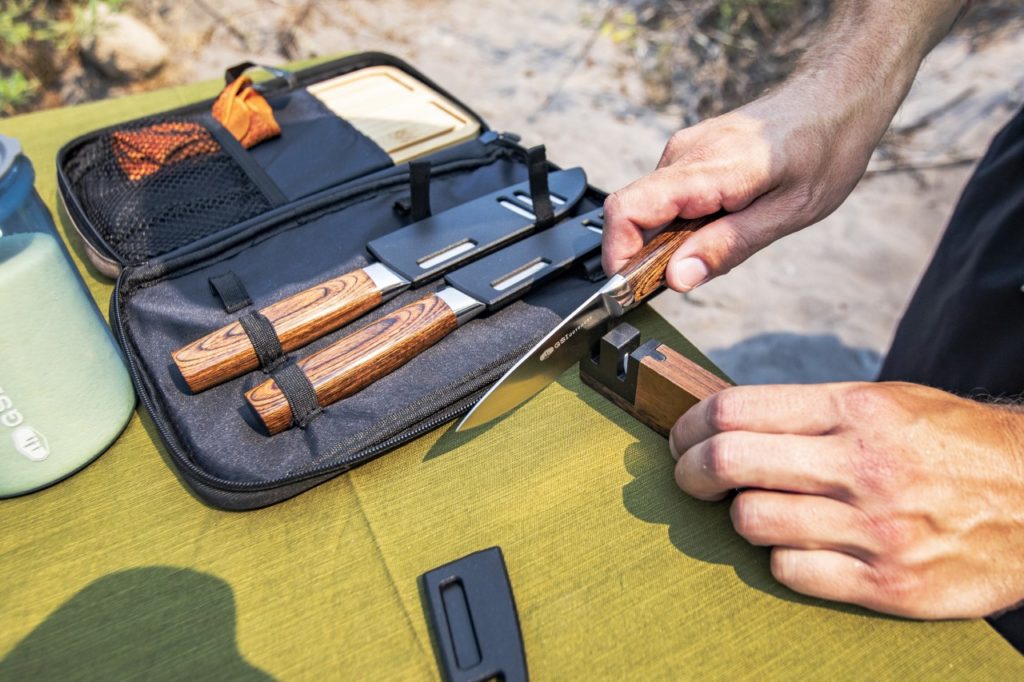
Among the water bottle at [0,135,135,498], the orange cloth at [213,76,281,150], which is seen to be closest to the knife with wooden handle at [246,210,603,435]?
the water bottle at [0,135,135,498]

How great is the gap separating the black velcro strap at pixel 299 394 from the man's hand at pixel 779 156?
504mm

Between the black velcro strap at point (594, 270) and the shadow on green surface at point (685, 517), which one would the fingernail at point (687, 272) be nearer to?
the black velcro strap at point (594, 270)

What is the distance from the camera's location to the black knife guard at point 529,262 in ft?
3.56

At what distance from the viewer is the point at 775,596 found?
787 mm

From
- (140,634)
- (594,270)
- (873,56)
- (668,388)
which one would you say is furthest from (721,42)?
(140,634)

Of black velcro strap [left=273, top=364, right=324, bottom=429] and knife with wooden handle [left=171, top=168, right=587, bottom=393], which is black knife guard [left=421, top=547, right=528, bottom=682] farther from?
knife with wooden handle [left=171, top=168, right=587, bottom=393]

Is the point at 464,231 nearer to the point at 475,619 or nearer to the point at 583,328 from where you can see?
the point at 583,328

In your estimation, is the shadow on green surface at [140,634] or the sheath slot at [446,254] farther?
the sheath slot at [446,254]

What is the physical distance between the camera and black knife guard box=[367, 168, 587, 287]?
113 cm

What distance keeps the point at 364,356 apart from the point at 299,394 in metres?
0.10

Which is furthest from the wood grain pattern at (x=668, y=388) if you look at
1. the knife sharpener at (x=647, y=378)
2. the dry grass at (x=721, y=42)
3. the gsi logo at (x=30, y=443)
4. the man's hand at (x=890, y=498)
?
the dry grass at (x=721, y=42)

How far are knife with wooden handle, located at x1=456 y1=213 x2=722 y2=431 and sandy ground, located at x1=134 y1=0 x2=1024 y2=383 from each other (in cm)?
138

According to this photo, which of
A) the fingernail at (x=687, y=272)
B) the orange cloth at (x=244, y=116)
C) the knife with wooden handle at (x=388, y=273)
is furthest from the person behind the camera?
the orange cloth at (x=244, y=116)

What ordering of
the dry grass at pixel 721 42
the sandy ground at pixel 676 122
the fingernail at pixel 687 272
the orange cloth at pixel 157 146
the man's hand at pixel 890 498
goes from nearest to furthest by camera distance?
the man's hand at pixel 890 498, the fingernail at pixel 687 272, the orange cloth at pixel 157 146, the sandy ground at pixel 676 122, the dry grass at pixel 721 42
